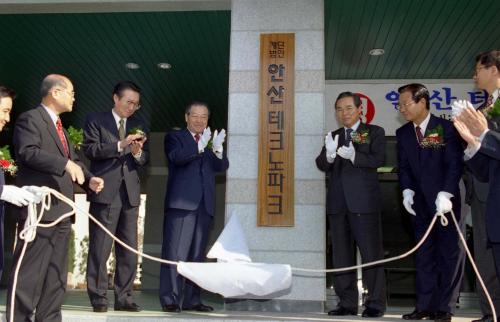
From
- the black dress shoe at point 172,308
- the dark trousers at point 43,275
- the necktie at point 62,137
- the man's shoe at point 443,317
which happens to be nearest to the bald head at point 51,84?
the necktie at point 62,137

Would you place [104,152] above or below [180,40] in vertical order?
below

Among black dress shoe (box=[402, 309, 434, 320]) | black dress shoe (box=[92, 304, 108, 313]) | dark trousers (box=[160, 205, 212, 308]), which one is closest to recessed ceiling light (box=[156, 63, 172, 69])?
dark trousers (box=[160, 205, 212, 308])

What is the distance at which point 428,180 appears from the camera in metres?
3.38

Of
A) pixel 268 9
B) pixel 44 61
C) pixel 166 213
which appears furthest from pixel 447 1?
pixel 44 61

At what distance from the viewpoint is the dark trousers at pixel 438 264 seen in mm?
3246

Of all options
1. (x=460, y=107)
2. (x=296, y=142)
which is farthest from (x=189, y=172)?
(x=460, y=107)

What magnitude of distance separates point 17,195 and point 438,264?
8.33 ft

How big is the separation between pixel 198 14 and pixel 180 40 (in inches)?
28.5

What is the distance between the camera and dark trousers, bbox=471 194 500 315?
10.3ft

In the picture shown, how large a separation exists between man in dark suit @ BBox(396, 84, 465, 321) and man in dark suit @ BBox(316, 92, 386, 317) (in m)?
0.22

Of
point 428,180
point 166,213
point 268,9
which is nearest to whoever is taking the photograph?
point 428,180

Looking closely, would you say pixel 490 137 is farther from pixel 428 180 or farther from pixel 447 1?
pixel 447 1

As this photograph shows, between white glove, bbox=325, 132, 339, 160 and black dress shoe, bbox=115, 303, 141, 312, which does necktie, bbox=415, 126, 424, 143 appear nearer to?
white glove, bbox=325, 132, 339, 160

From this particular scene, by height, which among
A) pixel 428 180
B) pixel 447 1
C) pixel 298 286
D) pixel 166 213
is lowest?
pixel 298 286
